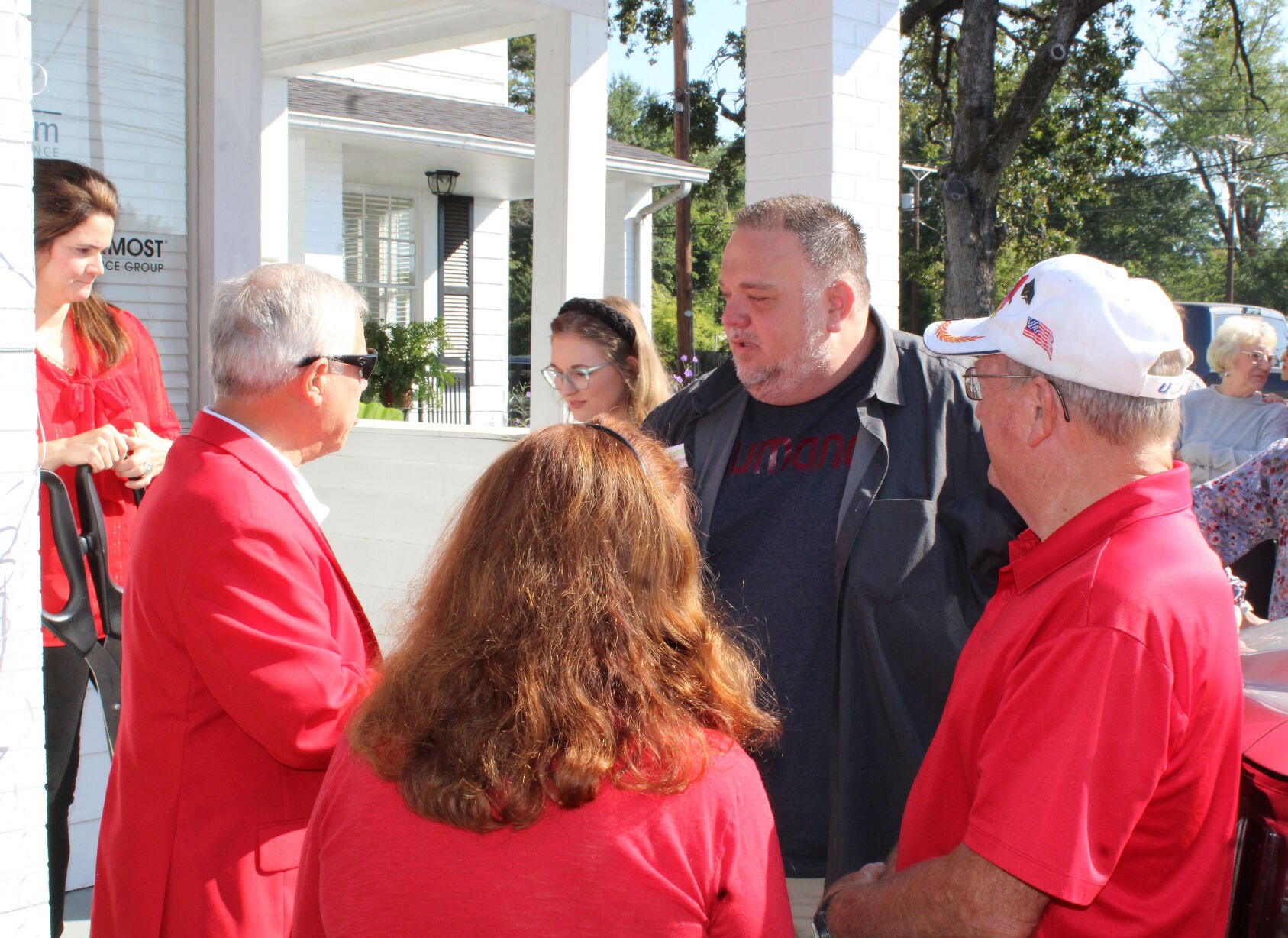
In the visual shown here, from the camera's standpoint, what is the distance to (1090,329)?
1.52m

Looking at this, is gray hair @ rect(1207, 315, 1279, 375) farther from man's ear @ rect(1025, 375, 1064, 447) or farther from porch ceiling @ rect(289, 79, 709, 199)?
porch ceiling @ rect(289, 79, 709, 199)

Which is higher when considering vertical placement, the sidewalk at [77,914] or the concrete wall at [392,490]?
the concrete wall at [392,490]

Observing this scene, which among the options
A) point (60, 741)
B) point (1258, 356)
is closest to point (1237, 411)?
point (1258, 356)

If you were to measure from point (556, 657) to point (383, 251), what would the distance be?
553 inches

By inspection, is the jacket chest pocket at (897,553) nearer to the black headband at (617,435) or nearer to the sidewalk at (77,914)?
the black headband at (617,435)

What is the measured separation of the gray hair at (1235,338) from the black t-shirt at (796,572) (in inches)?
164

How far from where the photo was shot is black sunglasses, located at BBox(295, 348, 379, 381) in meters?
2.10

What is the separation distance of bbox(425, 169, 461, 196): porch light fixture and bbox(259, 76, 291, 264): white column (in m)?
5.34

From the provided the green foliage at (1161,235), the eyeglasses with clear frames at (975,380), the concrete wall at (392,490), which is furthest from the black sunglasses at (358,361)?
the green foliage at (1161,235)

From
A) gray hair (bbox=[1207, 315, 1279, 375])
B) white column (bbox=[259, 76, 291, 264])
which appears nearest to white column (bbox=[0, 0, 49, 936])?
white column (bbox=[259, 76, 291, 264])

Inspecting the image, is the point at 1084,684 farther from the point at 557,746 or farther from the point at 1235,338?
the point at 1235,338

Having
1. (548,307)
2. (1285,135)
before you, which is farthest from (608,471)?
(1285,135)

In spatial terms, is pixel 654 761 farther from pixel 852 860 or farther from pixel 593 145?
pixel 593 145

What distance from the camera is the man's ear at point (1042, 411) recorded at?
5.14ft
